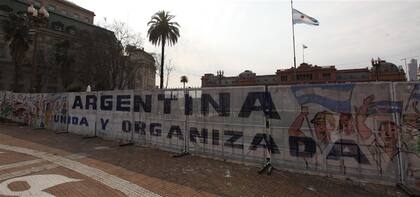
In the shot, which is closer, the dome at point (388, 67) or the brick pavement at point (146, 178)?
the brick pavement at point (146, 178)

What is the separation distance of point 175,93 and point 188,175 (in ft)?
12.7

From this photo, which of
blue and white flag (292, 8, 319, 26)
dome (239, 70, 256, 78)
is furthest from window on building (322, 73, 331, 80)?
blue and white flag (292, 8, 319, 26)

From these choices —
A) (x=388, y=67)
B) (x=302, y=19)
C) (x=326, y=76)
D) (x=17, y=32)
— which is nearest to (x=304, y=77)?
(x=326, y=76)

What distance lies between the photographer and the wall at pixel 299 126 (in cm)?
538

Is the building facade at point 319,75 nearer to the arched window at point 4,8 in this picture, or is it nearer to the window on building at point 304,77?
the window on building at point 304,77

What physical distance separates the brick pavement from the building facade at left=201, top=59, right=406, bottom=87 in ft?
135

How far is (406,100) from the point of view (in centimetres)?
532

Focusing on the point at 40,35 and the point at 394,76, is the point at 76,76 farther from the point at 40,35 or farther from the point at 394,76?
the point at 394,76

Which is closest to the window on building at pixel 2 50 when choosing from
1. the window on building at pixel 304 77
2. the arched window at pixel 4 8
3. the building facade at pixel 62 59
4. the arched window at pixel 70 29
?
the building facade at pixel 62 59

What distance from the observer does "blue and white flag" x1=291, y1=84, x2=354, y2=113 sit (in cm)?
591

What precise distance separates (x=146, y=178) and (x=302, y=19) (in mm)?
21488

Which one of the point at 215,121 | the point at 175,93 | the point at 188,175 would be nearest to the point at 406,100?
the point at 215,121

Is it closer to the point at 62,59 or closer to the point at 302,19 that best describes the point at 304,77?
the point at 302,19

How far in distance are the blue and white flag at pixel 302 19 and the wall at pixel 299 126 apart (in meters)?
17.5
